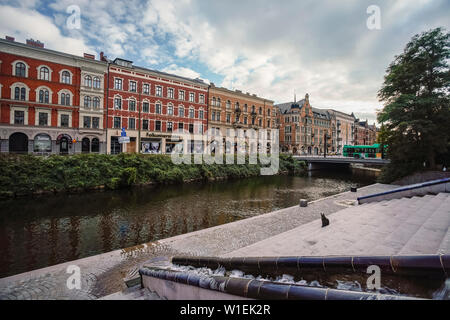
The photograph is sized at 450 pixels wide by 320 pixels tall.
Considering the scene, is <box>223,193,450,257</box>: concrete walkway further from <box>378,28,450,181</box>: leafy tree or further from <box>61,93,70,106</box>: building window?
<box>61,93,70,106</box>: building window

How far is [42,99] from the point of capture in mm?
26281

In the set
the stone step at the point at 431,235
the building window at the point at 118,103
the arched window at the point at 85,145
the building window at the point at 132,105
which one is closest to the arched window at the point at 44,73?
the building window at the point at 118,103

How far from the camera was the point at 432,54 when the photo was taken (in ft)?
63.3

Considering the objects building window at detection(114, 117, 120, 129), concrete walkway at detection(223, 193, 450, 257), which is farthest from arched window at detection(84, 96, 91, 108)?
concrete walkway at detection(223, 193, 450, 257)

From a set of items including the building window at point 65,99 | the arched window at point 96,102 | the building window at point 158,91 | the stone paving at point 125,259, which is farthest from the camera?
the building window at point 158,91

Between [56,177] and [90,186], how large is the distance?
8.76 ft

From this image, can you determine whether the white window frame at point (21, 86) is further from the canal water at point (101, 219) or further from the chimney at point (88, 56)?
the canal water at point (101, 219)

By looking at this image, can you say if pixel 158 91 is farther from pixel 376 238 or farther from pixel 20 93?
pixel 376 238

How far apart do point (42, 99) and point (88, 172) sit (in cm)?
1495

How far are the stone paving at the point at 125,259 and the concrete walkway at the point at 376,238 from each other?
131 centimetres

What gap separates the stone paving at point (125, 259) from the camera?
5.00 metres

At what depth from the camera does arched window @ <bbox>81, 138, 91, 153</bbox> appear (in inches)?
1143

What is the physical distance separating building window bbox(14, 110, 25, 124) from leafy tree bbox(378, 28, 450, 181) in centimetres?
4042
